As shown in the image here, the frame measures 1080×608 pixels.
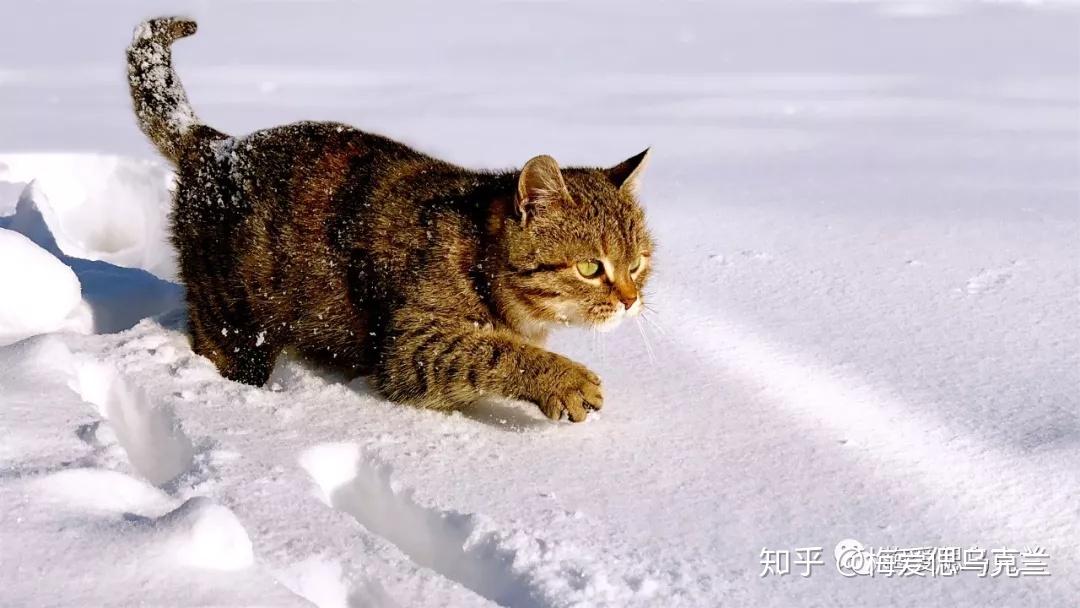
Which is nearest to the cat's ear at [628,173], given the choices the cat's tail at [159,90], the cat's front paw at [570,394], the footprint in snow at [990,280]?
the cat's front paw at [570,394]

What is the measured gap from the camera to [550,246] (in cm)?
298

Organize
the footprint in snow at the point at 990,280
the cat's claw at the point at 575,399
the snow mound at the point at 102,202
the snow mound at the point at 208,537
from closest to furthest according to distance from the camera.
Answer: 1. the snow mound at the point at 208,537
2. the cat's claw at the point at 575,399
3. the footprint in snow at the point at 990,280
4. the snow mound at the point at 102,202

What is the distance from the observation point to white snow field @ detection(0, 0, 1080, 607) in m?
2.05

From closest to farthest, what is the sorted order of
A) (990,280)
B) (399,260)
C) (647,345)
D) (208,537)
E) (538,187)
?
1. (208,537)
2. (538,187)
3. (399,260)
4. (647,345)
5. (990,280)

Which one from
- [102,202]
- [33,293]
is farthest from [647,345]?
[102,202]

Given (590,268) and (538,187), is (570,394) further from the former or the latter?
(538,187)

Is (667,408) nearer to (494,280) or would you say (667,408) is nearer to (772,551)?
(494,280)

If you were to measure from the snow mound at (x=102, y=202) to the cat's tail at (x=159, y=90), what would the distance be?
112 centimetres

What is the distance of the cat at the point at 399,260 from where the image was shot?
9.72 ft

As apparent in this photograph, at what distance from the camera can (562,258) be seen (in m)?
2.98

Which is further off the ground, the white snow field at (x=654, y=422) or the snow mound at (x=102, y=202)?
the white snow field at (x=654, y=422)

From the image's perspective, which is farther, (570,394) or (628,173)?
(628,173)

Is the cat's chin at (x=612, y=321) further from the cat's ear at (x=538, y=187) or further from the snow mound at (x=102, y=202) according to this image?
the snow mound at (x=102, y=202)

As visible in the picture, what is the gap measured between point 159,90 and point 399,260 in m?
1.18
